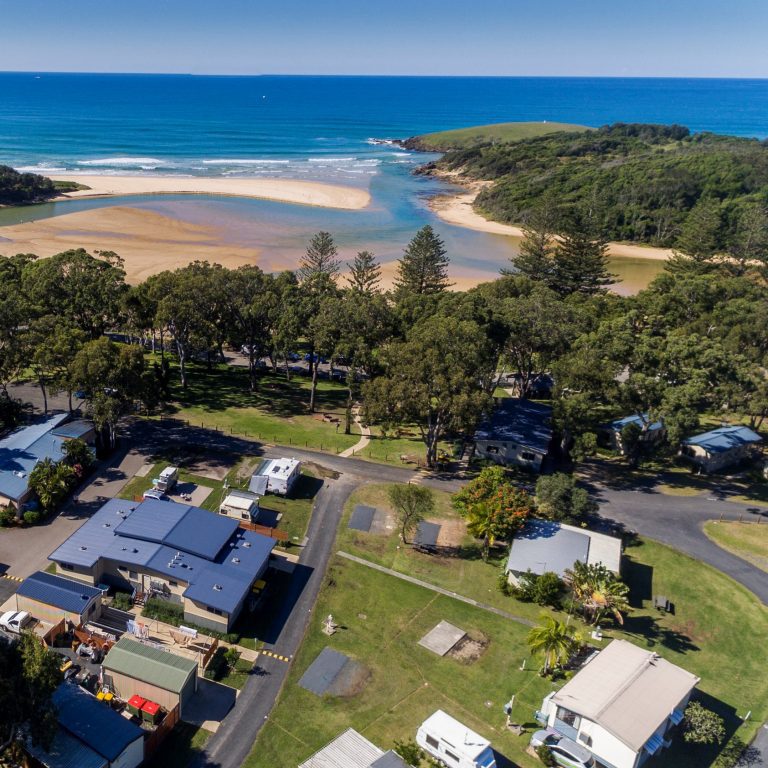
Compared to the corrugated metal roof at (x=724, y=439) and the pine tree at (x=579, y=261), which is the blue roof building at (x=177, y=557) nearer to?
the corrugated metal roof at (x=724, y=439)

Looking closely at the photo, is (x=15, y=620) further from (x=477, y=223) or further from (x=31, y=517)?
(x=477, y=223)

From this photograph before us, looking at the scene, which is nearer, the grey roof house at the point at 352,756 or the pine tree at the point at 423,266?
the grey roof house at the point at 352,756

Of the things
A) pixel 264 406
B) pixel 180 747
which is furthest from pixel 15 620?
pixel 264 406

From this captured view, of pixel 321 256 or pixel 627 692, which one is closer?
pixel 627 692

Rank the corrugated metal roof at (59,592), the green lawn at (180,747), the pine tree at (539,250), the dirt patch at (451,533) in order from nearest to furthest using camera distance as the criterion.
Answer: the green lawn at (180,747), the corrugated metal roof at (59,592), the dirt patch at (451,533), the pine tree at (539,250)

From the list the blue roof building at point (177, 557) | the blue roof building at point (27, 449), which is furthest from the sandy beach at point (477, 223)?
the blue roof building at point (177, 557)

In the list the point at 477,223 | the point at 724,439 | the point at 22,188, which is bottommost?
the point at 724,439
